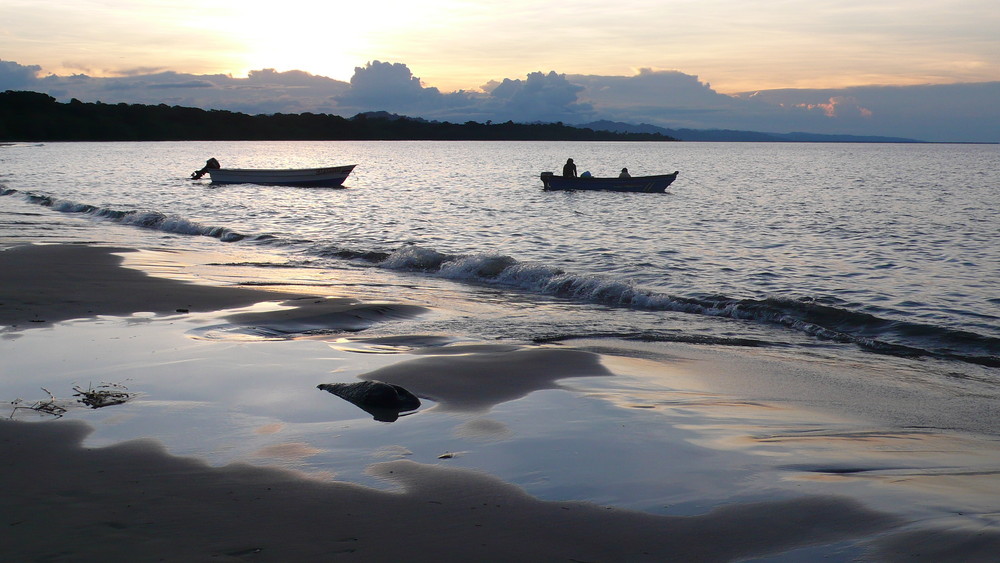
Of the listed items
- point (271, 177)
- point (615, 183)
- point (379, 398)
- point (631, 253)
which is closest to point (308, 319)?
point (379, 398)

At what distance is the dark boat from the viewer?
47312 millimetres

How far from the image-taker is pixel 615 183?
157ft

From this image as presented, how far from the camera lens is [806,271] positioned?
19109 mm

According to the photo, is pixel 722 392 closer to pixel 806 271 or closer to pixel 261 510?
pixel 261 510

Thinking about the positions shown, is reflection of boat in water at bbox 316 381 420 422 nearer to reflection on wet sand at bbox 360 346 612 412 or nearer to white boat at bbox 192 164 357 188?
reflection on wet sand at bbox 360 346 612 412

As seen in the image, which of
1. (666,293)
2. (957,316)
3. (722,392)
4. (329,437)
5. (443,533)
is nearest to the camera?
(443,533)

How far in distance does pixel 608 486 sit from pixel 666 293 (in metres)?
10.7

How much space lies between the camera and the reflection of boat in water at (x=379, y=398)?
271 inches

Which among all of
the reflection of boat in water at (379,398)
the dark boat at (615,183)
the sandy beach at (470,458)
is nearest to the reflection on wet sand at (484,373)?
the sandy beach at (470,458)

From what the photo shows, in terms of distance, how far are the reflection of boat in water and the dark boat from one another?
133 ft

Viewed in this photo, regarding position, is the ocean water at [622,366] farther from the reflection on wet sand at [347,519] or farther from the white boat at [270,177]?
the white boat at [270,177]

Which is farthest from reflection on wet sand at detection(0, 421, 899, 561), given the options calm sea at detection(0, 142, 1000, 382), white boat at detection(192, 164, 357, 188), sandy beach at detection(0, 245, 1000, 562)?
white boat at detection(192, 164, 357, 188)

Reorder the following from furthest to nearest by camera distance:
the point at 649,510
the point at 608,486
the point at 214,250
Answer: the point at 214,250
the point at 608,486
the point at 649,510

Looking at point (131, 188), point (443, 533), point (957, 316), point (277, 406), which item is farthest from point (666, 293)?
point (131, 188)
